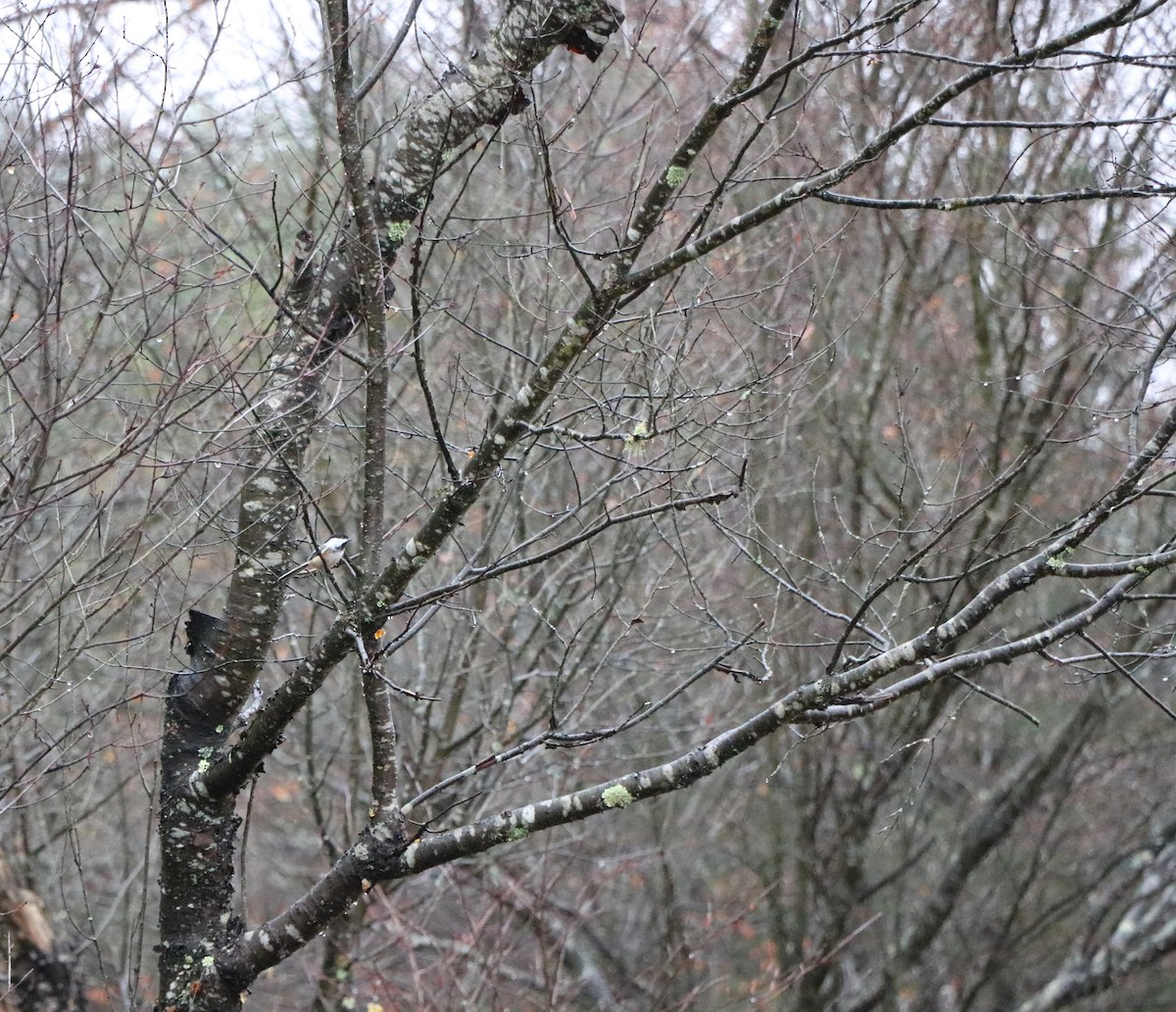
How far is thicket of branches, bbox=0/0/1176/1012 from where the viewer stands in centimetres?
319

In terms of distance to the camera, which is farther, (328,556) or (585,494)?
(585,494)

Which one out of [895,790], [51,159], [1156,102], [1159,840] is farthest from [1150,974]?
[51,159]

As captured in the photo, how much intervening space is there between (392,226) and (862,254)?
5886mm

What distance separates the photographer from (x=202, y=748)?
11.6ft

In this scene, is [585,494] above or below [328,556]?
above

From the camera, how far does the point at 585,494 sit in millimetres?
6574

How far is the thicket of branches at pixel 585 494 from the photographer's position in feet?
10.5

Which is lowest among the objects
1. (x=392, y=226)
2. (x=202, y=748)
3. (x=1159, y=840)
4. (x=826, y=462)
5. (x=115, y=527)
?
(x=1159, y=840)

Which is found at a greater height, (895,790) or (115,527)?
(115,527)

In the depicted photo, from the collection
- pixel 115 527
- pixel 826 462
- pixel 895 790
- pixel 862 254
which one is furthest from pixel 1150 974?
pixel 115 527

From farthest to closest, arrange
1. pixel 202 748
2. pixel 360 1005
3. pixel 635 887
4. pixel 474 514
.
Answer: pixel 635 887 < pixel 474 514 < pixel 360 1005 < pixel 202 748

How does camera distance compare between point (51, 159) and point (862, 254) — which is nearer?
point (51, 159)

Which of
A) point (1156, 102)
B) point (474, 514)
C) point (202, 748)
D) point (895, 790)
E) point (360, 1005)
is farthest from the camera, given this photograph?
point (895, 790)

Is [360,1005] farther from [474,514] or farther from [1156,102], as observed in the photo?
[1156,102]
